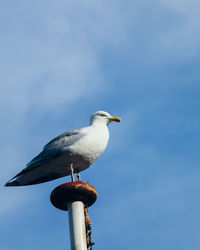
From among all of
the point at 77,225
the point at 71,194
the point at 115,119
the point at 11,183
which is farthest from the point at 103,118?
the point at 77,225

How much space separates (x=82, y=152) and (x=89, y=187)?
110cm

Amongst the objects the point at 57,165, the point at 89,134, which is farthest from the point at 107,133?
the point at 57,165

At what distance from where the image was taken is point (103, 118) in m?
12.3

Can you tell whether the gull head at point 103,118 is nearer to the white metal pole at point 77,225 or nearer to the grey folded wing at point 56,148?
the grey folded wing at point 56,148

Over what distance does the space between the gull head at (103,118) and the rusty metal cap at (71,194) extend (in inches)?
91.2

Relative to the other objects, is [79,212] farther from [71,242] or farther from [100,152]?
[100,152]

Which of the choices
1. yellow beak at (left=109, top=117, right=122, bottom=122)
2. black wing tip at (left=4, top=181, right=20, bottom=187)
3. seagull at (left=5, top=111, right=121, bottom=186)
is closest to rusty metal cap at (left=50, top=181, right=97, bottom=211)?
seagull at (left=5, top=111, right=121, bottom=186)

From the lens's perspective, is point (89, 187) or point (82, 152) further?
point (82, 152)

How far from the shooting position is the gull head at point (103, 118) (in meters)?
12.2

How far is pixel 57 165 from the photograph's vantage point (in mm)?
11211

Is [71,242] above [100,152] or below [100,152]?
below

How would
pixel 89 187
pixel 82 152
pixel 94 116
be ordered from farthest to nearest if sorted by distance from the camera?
pixel 94 116 < pixel 82 152 < pixel 89 187

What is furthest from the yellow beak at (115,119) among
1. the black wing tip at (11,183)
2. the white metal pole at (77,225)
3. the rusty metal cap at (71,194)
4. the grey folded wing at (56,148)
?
the white metal pole at (77,225)

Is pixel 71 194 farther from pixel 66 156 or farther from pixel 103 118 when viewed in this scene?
pixel 103 118
